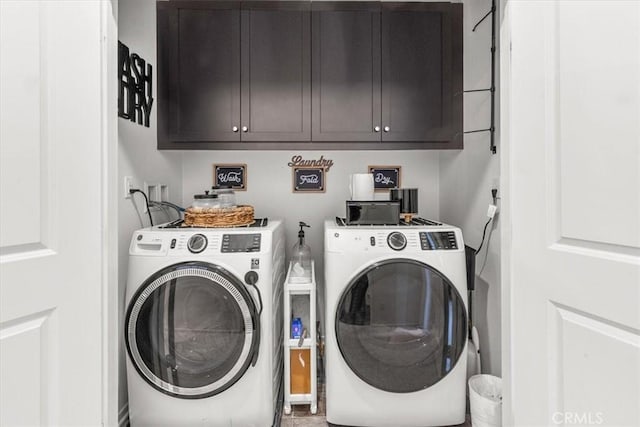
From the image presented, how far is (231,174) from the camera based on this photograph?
251 centimetres

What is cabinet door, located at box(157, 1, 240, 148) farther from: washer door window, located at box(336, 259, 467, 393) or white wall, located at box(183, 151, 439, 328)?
washer door window, located at box(336, 259, 467, 393)

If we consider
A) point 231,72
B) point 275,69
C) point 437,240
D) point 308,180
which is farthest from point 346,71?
point 437,240

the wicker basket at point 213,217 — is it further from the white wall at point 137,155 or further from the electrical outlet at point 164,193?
the electrical outlet at point 164,193

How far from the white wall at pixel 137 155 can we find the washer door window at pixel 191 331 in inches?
9.4

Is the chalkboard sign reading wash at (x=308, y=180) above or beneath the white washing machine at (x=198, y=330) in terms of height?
above

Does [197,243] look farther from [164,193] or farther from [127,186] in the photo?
[164,193]

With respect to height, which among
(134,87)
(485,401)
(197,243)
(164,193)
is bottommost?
(485,401)

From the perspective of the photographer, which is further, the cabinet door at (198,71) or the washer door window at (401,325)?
the cabinet door at (198,71)

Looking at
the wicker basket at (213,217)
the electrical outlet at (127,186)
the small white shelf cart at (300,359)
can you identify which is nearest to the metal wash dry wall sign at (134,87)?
the electrical outlet at (127,186)

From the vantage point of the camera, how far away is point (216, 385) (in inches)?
63.1

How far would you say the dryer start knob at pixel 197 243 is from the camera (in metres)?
1.62
